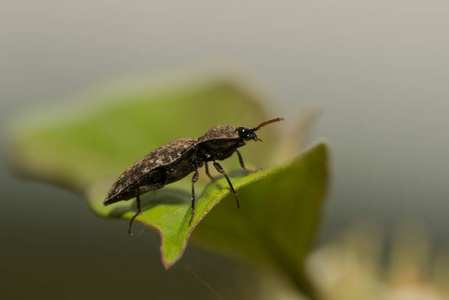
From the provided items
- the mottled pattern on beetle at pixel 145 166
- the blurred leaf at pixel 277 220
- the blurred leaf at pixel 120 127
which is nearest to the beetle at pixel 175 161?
the mottled pattern on beetle at pixel 145 166

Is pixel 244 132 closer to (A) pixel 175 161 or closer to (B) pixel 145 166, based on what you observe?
(A) pixel 175 161

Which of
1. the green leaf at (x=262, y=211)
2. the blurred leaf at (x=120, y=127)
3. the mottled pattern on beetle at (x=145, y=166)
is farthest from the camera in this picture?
the blurred leaf at (x=120, y=127)

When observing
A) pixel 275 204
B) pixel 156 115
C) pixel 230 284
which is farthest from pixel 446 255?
pixel 156 115

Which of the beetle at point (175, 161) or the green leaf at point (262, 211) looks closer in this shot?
the green leaf at point (262, 211)

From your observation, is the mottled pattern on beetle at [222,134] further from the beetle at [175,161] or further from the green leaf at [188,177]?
the green leaf at [188,177]

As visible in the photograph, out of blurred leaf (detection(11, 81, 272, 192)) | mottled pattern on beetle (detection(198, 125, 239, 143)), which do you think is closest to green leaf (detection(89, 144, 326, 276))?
mottled pattern on beetle (detection(198, 125, 239, 143))

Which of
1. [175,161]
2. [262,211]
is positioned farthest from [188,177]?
[262,211]

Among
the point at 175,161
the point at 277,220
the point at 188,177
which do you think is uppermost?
the point at 175,161

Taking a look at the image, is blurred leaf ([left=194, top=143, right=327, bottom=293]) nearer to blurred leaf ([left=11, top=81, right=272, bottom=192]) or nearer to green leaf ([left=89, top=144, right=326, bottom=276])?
green leaf ([left=89, top=144, right=326, bottom=276])
